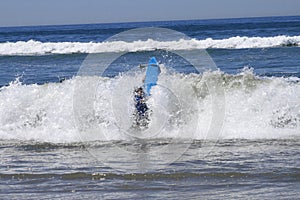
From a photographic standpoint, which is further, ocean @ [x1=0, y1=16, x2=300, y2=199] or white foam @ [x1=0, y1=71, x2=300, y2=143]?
white foam @ [x1=0, y1=71, x2=300, y2=143]

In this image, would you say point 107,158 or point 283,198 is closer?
point 283,198

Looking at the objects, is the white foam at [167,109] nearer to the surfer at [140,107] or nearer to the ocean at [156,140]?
the ocean at [156,140]

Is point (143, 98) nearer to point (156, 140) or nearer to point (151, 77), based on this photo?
point (151, 77)

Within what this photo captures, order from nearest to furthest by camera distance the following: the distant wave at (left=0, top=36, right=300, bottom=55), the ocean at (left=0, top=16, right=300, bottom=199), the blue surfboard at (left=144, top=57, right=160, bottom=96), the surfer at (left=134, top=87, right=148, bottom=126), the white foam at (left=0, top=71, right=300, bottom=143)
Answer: the ocean at (left=0, top=16, right=300, bottom=199), the surfer at (left=134, top=87, right=148, bottom=126), the white foam at (left=0, top=71, right=300, bottom=143), the blue surfboard at (left=144, top=57, right=160, bottom=96), the distant wave at (left=0, top=36, right=300, bottom=55)

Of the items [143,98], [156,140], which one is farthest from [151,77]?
[156,140]

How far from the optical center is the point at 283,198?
6445 mm

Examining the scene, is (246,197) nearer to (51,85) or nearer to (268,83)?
(268,83)

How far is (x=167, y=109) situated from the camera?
11859 millimetres

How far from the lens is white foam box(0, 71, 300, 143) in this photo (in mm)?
11062

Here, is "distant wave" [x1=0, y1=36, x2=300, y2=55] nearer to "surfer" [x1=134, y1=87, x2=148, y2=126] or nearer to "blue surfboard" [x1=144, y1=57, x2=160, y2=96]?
"blue surfboard" [x1=144, y1=57, x2=160, y2=96]

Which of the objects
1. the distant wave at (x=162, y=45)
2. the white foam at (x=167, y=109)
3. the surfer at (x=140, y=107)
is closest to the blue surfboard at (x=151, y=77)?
the surfer at (x=140, y=107)

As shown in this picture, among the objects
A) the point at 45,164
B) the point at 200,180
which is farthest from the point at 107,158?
the point at 200,180

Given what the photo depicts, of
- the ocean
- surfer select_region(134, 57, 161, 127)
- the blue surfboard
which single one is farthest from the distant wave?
surfer select_region(134, 57, 161, 127)

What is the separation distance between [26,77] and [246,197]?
15.6 meters
